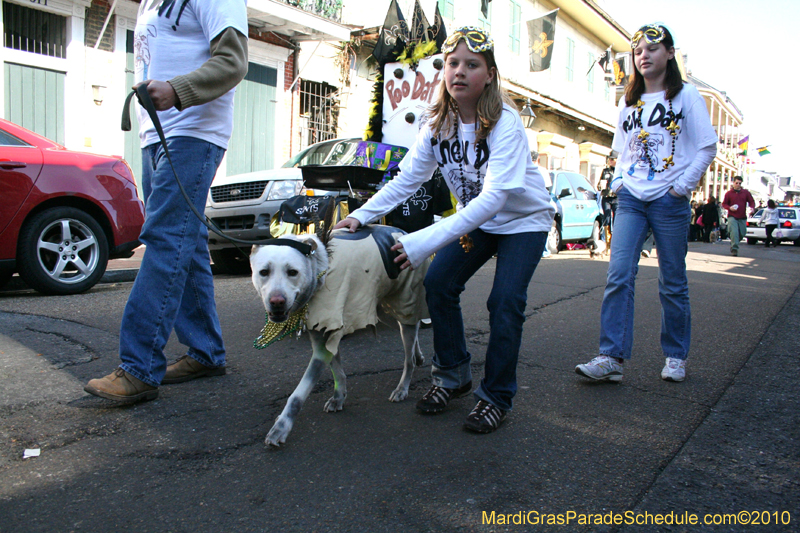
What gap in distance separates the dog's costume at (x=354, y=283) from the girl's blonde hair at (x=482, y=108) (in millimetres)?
567

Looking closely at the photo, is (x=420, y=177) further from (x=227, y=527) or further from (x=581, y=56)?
(x=581, y=56)

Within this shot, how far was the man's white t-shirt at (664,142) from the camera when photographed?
3.59 m

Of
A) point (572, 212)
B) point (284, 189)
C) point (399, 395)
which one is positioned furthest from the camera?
point (572, 212)

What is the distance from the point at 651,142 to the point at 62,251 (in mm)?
5056

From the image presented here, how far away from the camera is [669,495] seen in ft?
7.22

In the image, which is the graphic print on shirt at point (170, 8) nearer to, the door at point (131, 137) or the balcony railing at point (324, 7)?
the door at point (131, 137)

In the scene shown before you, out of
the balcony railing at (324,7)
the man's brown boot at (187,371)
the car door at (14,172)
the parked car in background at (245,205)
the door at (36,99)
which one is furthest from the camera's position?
the balcony railing at (324,7)

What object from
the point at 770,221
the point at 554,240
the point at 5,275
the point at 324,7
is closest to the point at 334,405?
the point at 5,275

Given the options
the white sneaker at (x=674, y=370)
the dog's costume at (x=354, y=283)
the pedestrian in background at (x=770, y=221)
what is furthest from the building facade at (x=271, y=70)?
the pedestrian in background at (x=770, y=221)

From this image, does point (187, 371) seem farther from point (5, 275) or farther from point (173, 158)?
point (5, 275)

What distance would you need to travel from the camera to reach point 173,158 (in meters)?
3.00

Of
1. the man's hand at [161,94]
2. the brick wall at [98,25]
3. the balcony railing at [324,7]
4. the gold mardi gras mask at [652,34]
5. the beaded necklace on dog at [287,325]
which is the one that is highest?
the balcony railing at [324,7]

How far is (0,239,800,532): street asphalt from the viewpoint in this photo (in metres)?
2.04

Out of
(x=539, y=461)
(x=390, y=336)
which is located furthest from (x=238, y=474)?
(x=390, y=336)
